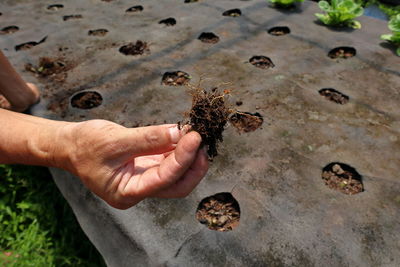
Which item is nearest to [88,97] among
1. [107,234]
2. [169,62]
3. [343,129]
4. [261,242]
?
[169,62]

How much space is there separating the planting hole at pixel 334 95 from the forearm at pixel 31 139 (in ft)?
7.24

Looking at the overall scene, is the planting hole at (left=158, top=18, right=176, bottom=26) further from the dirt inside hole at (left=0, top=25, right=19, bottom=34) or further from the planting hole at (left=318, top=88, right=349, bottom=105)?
the planting hole at (left=318, top=88, right=349, bottom=105)

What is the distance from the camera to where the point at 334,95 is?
268 cm

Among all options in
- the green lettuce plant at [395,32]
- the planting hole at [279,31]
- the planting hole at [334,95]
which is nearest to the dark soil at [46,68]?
the planting hole at [279,31]

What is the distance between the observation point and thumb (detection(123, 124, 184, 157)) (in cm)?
125

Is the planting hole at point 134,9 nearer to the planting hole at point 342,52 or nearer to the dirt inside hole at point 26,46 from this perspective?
the dirt inside hole at point 26,46

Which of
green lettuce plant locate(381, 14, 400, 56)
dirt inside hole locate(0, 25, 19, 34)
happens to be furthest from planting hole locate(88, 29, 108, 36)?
green lettuce plant locate(381, 14, 400, 56)

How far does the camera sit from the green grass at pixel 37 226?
7.16 feet

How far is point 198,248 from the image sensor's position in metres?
1.70

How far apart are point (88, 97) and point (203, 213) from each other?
1.62 metres

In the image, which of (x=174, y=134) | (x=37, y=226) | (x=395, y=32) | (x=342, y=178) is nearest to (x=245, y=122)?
(x=342, y=178)

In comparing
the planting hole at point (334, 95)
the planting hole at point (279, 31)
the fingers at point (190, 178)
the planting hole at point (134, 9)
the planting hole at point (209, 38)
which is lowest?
the planting hole at point (134, 9)

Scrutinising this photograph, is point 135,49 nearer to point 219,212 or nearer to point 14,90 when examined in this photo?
point 14,90

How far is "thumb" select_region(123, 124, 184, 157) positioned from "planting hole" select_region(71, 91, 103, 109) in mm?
1581
